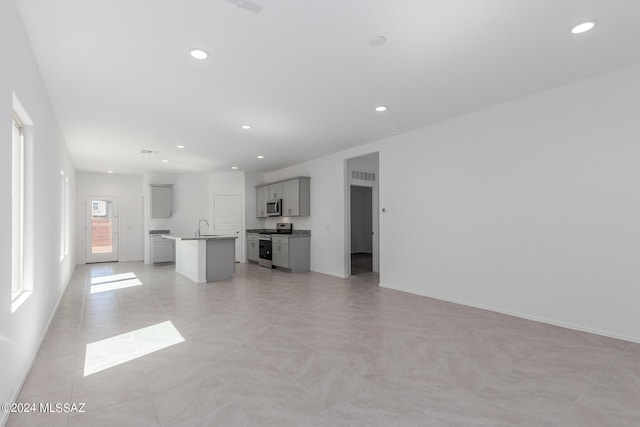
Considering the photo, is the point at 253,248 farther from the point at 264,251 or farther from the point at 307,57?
the point at 307,57

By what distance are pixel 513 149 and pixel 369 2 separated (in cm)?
292

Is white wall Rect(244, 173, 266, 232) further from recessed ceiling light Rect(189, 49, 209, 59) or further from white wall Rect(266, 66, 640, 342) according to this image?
recessed ceiling light Rect(189, 49, 209, 59)

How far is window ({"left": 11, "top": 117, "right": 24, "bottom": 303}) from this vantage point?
2809 millimetres

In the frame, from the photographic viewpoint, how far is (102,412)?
213 cm

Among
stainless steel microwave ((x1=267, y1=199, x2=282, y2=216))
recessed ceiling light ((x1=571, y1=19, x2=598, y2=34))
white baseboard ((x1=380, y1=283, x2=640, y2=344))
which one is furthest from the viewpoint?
stainless steel microwave ((x1=267, y1=199, x2=282, y2=216))

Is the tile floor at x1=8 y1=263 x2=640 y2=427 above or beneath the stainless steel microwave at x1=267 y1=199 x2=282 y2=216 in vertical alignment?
beneath

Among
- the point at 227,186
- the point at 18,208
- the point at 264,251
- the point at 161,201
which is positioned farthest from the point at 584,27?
the point at 161,201

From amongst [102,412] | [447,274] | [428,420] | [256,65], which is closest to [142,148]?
[256,65]

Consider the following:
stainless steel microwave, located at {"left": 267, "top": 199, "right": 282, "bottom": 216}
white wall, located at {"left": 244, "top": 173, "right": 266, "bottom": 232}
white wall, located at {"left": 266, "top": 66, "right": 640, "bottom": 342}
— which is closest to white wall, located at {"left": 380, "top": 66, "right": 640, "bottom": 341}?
white wall, located at {"left": 266, "top": 66, "right": 640, "bottom": 342}

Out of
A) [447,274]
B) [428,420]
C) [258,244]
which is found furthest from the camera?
[258,244]

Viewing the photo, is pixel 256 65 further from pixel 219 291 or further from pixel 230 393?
pixel 219 291

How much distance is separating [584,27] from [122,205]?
11050 millimetres

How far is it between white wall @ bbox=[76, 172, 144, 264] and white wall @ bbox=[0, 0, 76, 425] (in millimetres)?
5763

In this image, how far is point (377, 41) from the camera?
2.80m
